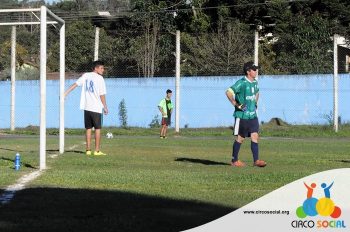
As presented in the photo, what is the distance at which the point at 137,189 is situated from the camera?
8.24 m

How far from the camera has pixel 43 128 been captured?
1092 centimetres

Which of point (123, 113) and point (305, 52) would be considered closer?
point (305, 52)

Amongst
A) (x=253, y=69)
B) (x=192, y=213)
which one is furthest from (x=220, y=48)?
(x=192, y=213)

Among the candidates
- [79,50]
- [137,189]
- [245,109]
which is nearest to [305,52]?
[79,50]

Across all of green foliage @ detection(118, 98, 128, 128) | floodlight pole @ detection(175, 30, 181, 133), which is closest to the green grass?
floodlight pole @ detection(175, 30, 181, 133)

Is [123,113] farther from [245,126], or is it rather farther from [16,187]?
[16,187]

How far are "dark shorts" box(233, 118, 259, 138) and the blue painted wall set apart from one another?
1902 cm

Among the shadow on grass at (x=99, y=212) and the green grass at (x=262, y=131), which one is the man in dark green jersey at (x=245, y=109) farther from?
the green grass at (x=262, y=131)

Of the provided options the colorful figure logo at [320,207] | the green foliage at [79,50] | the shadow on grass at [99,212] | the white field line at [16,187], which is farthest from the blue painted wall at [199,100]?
the colorful figure logo at [320,207]

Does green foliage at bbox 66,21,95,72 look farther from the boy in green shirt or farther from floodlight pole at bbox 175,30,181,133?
the boy in green shirt

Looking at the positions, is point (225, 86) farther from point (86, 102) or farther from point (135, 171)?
point (135, 171)

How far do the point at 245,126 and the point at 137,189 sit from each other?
12.4 ft

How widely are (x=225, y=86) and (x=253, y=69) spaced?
778 inches

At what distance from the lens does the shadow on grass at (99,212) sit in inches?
235
